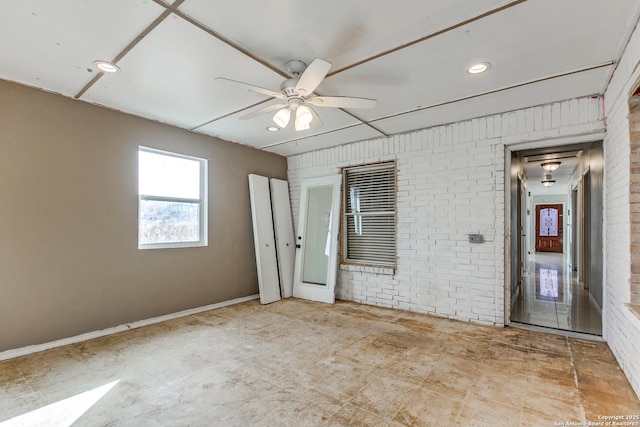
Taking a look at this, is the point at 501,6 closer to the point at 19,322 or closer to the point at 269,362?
the point at 269,362

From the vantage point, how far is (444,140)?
4258 mm

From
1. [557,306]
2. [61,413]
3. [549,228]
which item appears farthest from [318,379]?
[549,228]

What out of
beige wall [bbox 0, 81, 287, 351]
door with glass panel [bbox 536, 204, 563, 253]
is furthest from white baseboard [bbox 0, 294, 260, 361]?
door with glass panel [bbox 536, 204, 563, 253]

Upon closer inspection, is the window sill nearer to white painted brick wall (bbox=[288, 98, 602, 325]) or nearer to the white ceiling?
white painted brick wall (bbox=[288, 98, 602, 325])

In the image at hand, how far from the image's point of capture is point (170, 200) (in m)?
4.32

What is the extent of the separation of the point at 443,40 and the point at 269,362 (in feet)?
9.85

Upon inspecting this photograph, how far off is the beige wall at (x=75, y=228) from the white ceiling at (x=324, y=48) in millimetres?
365

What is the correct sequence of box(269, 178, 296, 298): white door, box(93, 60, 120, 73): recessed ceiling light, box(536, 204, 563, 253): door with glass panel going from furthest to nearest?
box(536, 204, 563, 253): door with glass panel < box(269, 178, 296, 298): white door < box(93, 60, 120, 73): recessed ceiling light

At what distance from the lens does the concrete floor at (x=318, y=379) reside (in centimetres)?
205

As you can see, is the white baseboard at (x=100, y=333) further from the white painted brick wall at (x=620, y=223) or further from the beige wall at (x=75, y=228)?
the white painted brick wall at (x=620, y=223)

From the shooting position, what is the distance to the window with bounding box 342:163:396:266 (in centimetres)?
489

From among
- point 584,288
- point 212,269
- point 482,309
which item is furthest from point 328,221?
point 584,288

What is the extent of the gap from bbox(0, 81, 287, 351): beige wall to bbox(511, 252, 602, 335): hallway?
463cm

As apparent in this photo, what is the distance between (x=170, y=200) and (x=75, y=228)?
115 centimetres
